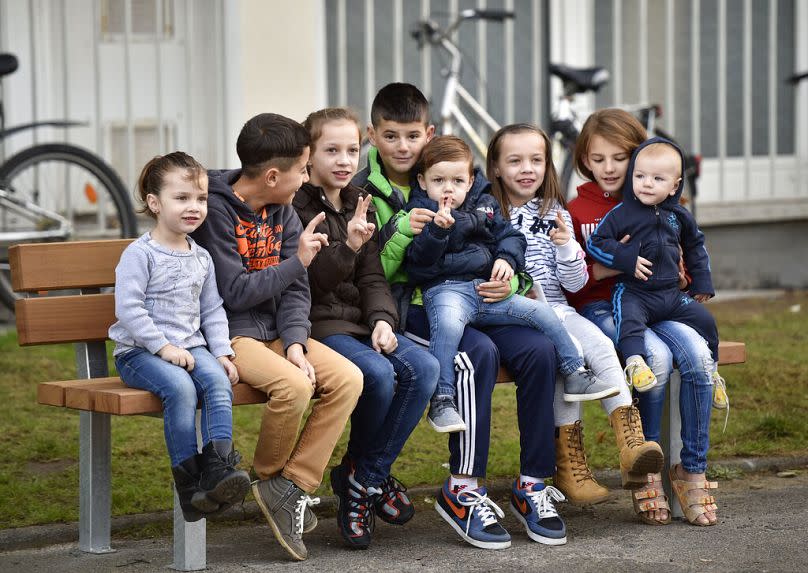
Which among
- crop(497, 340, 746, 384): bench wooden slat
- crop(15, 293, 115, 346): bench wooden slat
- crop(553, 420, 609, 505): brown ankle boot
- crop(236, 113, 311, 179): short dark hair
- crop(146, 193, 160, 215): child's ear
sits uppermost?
crop(236, 113, 311, 179): short dark hair

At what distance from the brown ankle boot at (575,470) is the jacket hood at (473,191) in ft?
2.70

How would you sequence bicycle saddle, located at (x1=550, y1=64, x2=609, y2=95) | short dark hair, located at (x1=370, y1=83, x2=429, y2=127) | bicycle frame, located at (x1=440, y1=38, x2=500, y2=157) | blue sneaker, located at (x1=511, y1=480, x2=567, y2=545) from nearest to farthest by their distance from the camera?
blue sneaker, located at (x1=511, y1=480, x2=567, y2=545), short dark hair, located at (x1=370, y1=83, x2=429, y2=127), bicycle frame, located at (x1=440, y1=38, x2=500, y2=157), bicycle saddle, located at (x1=550, y1=64, x2=609, y2=95)

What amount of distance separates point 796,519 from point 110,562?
2255 millimetres

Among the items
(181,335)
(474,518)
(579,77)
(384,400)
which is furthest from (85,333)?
(579,77)

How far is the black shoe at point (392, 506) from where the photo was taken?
172 inches

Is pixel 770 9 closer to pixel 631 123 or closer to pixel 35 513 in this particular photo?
pixel 631 123

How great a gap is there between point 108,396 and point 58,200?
455 centimetres

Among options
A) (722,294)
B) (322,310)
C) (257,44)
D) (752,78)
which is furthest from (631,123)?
(752,78)

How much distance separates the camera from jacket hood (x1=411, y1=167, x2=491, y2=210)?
179 inches

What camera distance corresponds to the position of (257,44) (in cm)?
848

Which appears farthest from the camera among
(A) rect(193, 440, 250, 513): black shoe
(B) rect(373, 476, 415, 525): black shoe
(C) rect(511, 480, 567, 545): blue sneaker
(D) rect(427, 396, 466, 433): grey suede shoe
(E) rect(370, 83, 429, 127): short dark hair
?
(E) rect(370, 83, 429, 127): short dark hair

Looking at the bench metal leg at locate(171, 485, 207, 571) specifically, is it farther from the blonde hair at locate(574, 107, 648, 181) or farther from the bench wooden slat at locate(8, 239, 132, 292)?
the blonde hair at locate(574, 107, 648, 181)

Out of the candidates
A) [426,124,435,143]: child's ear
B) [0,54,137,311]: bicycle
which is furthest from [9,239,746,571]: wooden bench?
[0,54,137,311]: bicycle

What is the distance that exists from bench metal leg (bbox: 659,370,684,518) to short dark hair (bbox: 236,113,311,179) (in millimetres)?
1484
